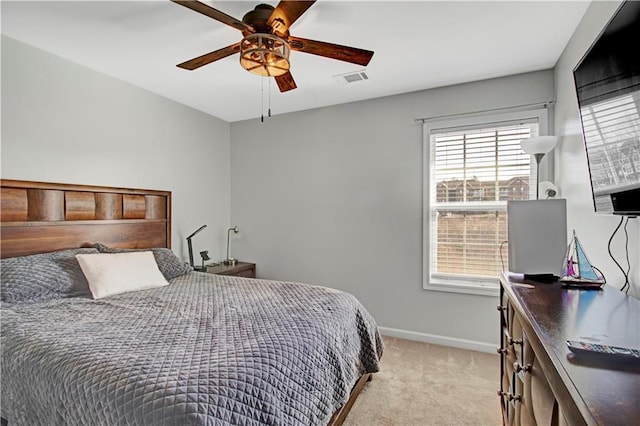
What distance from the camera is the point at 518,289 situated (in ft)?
4.79

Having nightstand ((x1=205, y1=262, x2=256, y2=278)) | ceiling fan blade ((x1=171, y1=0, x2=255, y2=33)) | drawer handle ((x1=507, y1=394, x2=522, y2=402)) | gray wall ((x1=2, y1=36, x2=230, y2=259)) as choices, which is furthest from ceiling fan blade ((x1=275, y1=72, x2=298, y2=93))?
drawer handle ((x1=507, y1=394, x2=522, y2=402))

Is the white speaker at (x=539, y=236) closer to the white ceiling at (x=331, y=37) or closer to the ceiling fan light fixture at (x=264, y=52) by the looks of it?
the white ceiling at (x=331, y=37)

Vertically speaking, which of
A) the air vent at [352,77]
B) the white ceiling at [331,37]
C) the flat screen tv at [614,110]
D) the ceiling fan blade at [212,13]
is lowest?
the flat screen tv at [614,110]

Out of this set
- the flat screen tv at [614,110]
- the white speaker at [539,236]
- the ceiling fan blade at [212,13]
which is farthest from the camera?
the white speaker at [539,236]

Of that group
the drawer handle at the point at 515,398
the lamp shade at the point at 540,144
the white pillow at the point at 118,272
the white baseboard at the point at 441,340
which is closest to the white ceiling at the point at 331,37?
the lamp shade at the point at 540,144

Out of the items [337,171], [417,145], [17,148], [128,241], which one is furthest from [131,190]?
A: [417,145]

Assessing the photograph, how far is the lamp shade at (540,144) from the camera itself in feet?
6.70

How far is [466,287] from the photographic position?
295cm

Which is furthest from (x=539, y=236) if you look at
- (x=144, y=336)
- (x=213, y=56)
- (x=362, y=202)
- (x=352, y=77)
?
(x=213, y=56)

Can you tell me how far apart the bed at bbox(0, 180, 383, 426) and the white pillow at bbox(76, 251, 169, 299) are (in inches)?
0.5

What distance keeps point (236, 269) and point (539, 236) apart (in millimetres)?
2921

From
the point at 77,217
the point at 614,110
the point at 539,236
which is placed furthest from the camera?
the point at 77,217

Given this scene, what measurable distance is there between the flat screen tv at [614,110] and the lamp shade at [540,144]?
23.6 inches

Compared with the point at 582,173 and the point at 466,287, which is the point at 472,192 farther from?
the point at 582,173
